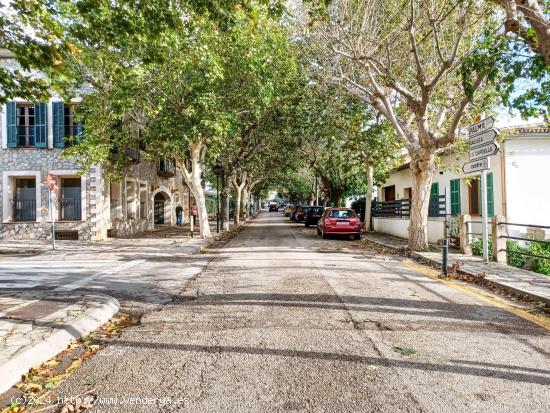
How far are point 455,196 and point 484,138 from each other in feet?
32.0

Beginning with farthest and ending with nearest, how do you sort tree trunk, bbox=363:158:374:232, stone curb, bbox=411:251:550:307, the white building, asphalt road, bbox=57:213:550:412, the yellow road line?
tree trunk, bbox=363:158:374:232 → the white building → stone curb, bbox=411:251:550:307 → the yellow road line → asphalt road, bbox=57:213:550:412

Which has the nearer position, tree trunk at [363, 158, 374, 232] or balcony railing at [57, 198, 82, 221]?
balcony railing at [57, 198, 82, 221]

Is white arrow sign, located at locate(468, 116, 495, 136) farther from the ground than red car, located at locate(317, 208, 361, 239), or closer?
farther from the ground

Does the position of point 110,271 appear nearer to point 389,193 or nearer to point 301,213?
point 389,193

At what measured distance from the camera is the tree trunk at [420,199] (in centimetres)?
1320

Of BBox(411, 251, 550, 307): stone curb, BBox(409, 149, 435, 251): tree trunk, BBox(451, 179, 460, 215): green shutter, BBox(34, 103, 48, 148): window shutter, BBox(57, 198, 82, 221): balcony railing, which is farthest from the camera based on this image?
BBox(57, 198, 82, 221): balcony railing

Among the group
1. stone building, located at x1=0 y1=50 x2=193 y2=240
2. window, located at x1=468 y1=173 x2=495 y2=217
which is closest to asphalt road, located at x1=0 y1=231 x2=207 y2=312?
stone building, located at x1=0 y1=50 x2=193 y2=240

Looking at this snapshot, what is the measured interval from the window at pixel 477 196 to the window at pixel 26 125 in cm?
1993

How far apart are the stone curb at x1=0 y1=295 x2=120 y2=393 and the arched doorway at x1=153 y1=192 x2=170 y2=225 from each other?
28.9 metres

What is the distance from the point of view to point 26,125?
19.5m

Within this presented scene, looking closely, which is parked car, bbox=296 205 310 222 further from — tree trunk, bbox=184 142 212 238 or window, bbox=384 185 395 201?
tree trunk, bbox=184 142 212 238

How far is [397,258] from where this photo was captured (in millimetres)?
12492

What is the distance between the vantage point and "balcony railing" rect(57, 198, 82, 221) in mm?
19688

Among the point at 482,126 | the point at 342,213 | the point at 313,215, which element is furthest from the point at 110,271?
the point at 313,215
